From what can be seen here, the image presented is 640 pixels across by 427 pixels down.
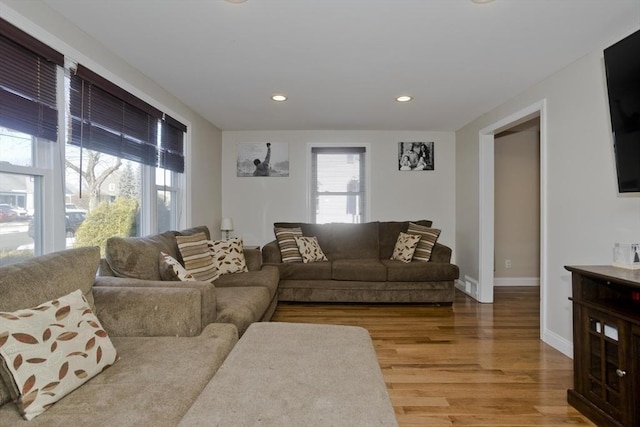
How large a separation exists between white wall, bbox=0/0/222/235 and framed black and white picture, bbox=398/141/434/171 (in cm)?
268

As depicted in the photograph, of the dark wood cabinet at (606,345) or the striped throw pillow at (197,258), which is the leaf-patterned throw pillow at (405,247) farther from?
the striped throw pillow at (197,258)

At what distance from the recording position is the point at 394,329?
Answer: 9.92 ft

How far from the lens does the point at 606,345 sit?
170cm

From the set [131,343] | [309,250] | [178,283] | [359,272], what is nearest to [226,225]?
[309,250]

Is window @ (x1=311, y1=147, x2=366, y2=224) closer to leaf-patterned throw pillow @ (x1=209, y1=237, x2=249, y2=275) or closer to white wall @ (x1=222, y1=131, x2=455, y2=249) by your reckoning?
white wall @ (x1=222, y1=131, x2=455, y2=249)

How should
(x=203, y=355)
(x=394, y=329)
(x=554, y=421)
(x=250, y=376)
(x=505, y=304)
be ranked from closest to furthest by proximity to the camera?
(x=250, y=376) → (x=203, y=355) → (x=554, y=421) → (x=394, y=329) → (x=505, y=304)

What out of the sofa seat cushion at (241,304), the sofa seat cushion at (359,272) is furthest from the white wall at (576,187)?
the sofa seat cushion at (241,304)

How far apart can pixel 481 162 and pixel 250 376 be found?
3779 millimetres

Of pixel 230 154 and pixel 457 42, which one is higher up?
pixel 457 42

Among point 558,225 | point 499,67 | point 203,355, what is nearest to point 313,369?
point 203,355

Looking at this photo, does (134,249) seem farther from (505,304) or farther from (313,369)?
(505,304)

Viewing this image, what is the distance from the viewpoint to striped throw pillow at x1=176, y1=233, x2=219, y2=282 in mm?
2748

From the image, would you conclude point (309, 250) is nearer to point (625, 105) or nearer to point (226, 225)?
point (226, 225)

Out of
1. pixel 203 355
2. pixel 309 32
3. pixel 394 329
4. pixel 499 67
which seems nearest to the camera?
pixel 203 355
